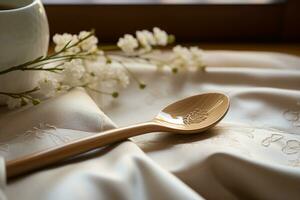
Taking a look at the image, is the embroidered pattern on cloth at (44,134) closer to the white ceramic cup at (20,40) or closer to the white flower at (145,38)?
the white ceramic cup at (20,40)

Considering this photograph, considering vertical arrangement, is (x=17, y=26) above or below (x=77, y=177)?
above

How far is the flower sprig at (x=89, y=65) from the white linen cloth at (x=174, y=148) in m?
0.02

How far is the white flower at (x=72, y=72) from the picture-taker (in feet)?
1.85

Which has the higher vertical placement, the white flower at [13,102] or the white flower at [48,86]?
the white flower at [48,86]

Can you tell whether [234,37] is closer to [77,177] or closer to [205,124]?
[205,124]

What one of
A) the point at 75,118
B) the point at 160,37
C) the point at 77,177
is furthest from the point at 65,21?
the point at 77,177

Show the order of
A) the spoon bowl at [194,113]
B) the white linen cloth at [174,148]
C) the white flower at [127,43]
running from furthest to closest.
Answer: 1. the white flower at [127,43]
2. the spoon bowl at [194,113]
3. the white linen cloth at [174,148]

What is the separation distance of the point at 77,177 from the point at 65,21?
0.45 metres

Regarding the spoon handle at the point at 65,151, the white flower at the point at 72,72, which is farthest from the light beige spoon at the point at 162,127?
the white flower at the point at 72,72

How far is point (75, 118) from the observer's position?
0.53 meters

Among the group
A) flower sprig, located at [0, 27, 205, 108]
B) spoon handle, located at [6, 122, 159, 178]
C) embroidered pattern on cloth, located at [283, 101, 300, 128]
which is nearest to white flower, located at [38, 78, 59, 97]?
flower sprig, located at [0, 27, 205, 108]

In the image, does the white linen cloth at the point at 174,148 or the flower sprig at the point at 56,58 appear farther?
the flower sprig at the point at 56,58

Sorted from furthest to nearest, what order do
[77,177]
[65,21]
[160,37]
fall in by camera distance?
1. [65,21]
2. [160,37]
3. [77,177]

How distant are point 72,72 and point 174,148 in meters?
0.16
